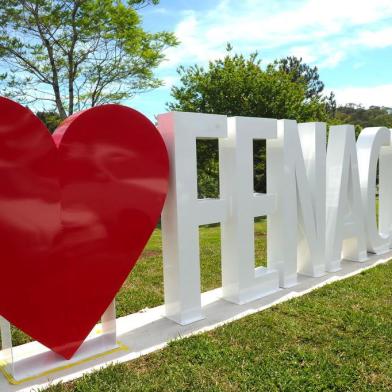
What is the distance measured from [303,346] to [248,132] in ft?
8.12

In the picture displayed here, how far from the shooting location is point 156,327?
4.37 m

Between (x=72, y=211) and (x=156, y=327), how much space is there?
165 centimetres

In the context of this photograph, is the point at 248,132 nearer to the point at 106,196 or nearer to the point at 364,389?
the point at 106,196

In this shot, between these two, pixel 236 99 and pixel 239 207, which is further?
pixel 236 99

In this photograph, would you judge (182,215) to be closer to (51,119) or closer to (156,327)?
(156,327)

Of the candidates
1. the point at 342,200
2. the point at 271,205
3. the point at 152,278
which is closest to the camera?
the point at 271,205

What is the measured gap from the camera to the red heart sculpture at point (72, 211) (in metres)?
3.22

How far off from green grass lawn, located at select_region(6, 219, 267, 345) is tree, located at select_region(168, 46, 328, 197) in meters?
7.83

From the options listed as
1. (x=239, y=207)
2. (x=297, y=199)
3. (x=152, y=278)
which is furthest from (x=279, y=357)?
(x=152, y=278)

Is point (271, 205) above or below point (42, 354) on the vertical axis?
above

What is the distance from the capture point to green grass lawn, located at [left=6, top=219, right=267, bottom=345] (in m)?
5.02


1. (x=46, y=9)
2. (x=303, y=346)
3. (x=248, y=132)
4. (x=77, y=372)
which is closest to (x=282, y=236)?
(x=248, y=132)

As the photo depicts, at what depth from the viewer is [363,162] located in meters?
7.11

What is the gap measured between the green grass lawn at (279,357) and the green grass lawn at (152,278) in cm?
125
